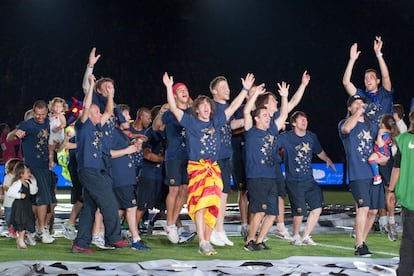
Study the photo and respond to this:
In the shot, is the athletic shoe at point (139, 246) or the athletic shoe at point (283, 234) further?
the athletic shoe at point (283, 234)

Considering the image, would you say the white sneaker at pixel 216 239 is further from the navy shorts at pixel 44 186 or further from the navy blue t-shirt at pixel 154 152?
the navy shorts at pixel 44 186

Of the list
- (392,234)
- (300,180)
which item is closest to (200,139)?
(300,180)

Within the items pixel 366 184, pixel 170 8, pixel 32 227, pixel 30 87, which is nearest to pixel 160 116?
pixel 32 227

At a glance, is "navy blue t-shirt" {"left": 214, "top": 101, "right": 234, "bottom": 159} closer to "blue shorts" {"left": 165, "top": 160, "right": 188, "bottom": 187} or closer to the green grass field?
"blue shorts" {"left": 165, "top": 160, "right": 188, "bottom": 187}

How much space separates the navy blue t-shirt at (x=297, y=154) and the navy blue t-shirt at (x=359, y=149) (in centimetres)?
94

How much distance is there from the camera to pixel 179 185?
9891 mm

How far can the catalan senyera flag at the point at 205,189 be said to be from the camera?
8.77 m

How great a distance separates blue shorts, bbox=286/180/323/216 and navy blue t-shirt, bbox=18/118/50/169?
3.20m

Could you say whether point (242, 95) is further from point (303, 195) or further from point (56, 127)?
point (56, 127)

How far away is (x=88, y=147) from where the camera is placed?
8.89 meters

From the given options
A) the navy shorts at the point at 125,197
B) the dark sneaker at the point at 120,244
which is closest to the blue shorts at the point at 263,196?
the navy shorts at the point at 125,197

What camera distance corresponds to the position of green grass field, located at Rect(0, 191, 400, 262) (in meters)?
8.38

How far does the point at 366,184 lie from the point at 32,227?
393 centimetres

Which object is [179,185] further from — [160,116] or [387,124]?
[387,124]
